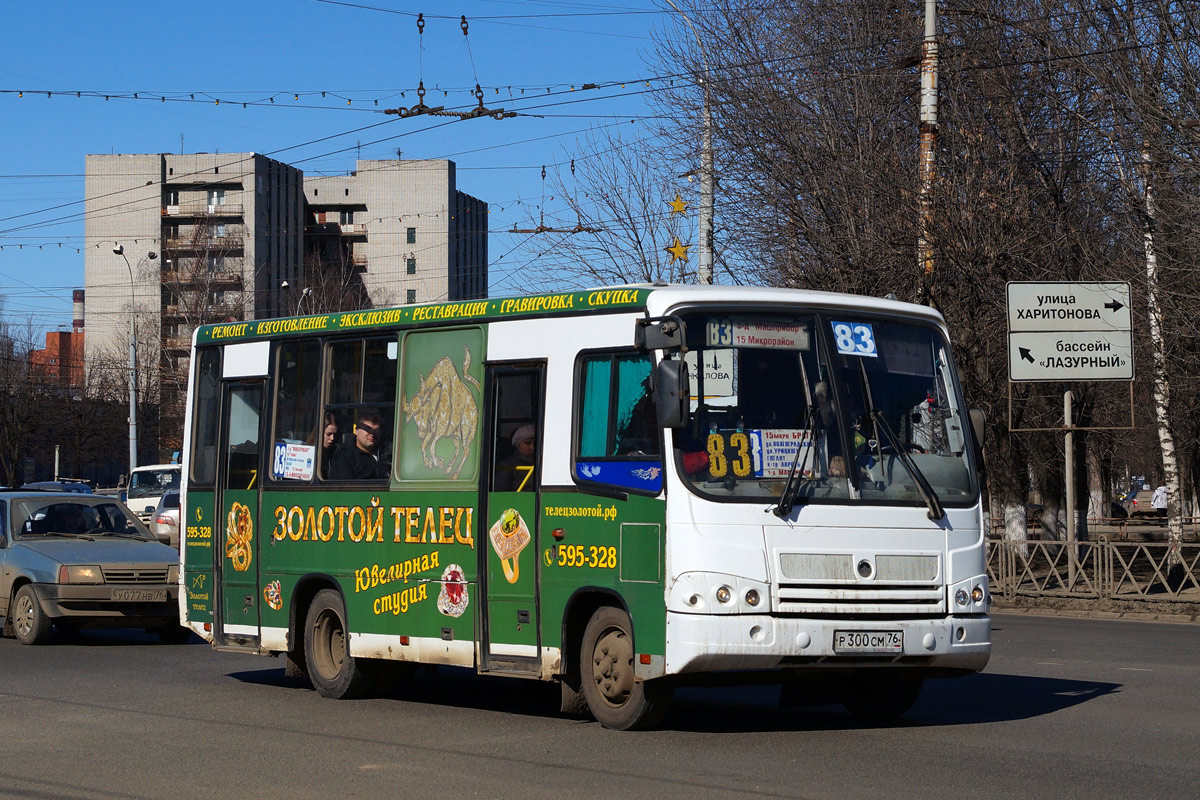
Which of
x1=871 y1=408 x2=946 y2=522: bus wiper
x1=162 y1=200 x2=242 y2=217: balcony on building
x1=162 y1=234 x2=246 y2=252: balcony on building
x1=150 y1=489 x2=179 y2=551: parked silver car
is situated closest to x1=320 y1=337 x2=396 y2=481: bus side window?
x1=871 y1=408 x2=946 y2=522: bus wiper

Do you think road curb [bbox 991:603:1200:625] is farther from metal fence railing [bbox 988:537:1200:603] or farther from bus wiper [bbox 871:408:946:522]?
bus wiper [bbox 871:408:946:522]

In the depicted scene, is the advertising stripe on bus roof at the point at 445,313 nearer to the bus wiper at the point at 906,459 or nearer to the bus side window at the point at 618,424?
the bus side window at the point at 618,424

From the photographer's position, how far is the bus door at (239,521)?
13188 mm

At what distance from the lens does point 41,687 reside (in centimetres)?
1286

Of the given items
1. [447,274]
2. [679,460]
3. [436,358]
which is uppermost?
[447,274]

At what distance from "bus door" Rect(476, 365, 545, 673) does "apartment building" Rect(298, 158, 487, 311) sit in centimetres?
9441

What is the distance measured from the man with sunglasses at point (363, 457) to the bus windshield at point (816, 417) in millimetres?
3178

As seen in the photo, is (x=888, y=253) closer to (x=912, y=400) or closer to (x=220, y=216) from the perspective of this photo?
(x=912, y=400)

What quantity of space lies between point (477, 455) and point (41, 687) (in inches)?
172

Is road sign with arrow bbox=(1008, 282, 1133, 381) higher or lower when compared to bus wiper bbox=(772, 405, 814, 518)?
higher

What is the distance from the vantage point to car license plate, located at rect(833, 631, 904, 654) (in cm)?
962

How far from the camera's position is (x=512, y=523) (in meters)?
10.8

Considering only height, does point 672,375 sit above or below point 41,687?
above

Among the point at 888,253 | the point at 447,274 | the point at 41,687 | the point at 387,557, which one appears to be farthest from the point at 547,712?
the point at 447,274
